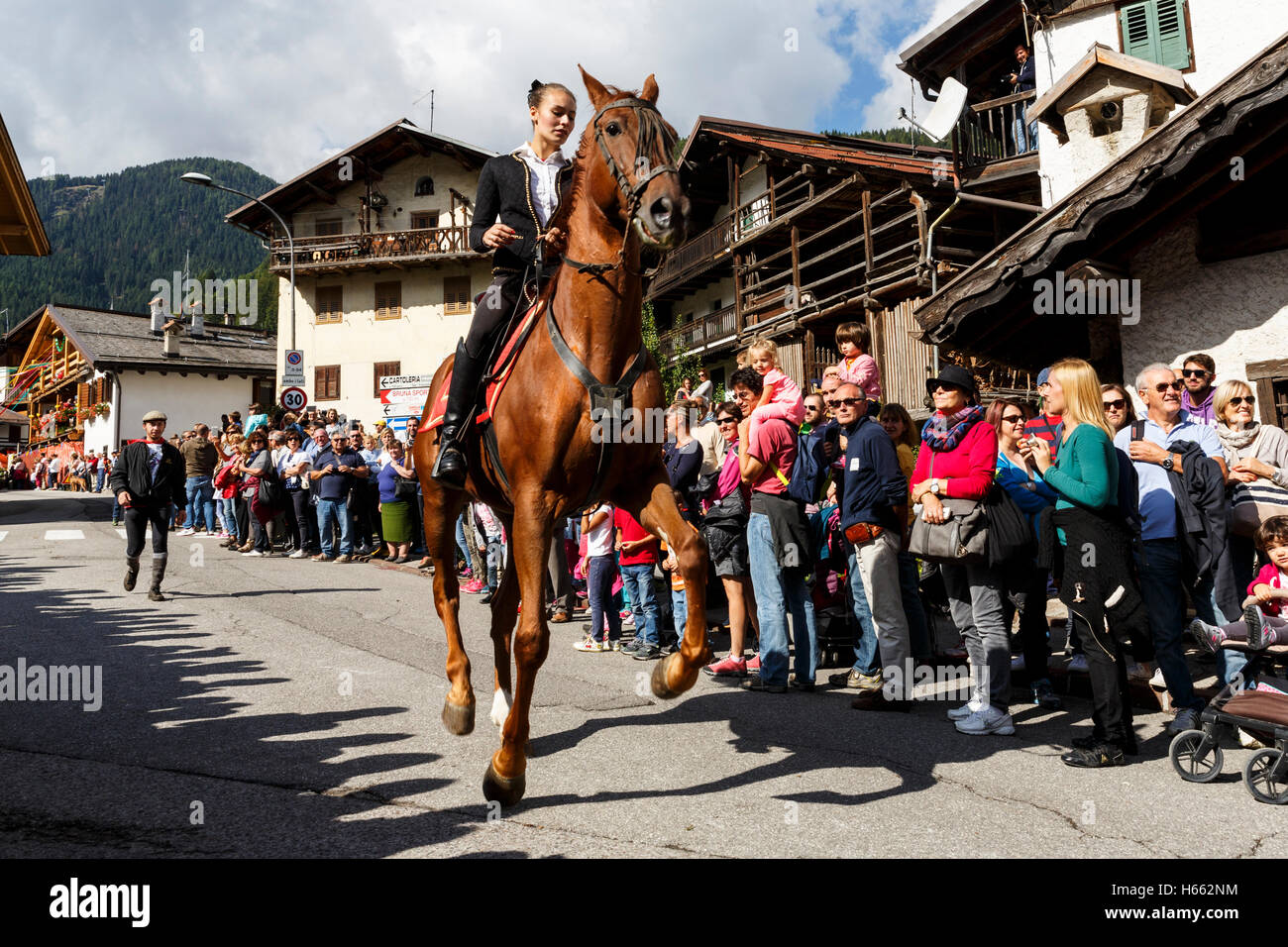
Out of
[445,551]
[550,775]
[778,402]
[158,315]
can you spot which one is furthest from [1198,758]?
[158,315]

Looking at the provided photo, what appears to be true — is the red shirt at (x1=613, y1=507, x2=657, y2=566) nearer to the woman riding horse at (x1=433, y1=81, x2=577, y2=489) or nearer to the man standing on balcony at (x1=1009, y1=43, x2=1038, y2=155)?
the woman riding horse at (x1=433, y1=81, x2=577, y2=489)

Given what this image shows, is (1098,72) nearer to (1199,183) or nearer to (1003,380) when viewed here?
(1003,380)

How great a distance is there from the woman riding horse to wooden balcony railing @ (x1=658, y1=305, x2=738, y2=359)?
95.4 feet

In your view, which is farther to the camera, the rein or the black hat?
the black hat

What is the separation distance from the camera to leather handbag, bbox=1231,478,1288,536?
6.36 m

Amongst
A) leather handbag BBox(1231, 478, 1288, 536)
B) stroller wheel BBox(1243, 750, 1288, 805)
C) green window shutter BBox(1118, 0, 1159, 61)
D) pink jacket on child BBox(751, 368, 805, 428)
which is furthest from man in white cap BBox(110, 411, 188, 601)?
green window shutter BBox(1118, 0, 1159, 61)

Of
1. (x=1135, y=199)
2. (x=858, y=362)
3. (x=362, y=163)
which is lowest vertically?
(x=858, y=362)

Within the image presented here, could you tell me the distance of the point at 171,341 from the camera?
50375mm

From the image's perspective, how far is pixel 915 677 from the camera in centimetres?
732

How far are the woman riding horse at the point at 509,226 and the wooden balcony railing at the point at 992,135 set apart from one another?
18.6m

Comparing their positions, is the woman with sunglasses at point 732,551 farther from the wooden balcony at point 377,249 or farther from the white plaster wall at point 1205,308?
the wooden balcony at point 377,249

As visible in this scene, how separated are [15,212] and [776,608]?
17.4 meters

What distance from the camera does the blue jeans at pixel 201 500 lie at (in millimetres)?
21266

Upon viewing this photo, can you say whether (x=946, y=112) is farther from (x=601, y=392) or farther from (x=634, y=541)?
(x=601, y=392)
